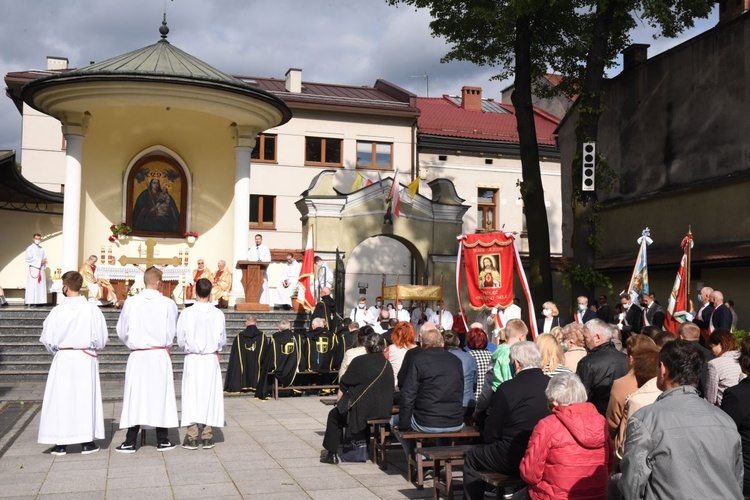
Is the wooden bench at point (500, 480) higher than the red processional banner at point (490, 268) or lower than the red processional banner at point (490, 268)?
lower

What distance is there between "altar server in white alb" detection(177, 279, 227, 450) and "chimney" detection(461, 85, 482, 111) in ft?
111

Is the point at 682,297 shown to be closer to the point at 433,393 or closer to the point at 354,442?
the point at 354,442

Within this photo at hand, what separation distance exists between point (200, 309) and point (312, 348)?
19.3 ft

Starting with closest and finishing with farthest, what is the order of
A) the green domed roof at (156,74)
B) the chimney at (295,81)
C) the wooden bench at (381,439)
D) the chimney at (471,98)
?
the wooden bench at (381,439) < the green domed roof at (156,74) < the chimney at (295,81) < the chimney at (471,98)

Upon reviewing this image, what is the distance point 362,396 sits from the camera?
891cm

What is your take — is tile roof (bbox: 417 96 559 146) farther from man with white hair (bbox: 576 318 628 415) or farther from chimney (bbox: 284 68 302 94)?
man with white hair (bbox: 576 318 628 415)

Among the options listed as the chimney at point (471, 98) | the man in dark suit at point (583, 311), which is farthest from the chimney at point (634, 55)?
the chimney at point (471, 98)

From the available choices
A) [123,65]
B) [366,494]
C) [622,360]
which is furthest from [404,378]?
[123,65]

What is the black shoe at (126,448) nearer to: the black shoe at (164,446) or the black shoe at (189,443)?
the black shoe at (164,446)

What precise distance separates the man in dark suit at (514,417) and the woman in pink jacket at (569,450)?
2.65ft

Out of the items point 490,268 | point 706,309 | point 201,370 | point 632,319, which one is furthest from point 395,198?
point 201,370

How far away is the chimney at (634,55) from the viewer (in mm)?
26359

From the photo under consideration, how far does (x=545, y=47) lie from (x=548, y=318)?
29.5 feet

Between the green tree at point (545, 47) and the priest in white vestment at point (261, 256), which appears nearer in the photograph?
the green tree at point (545, 47)
